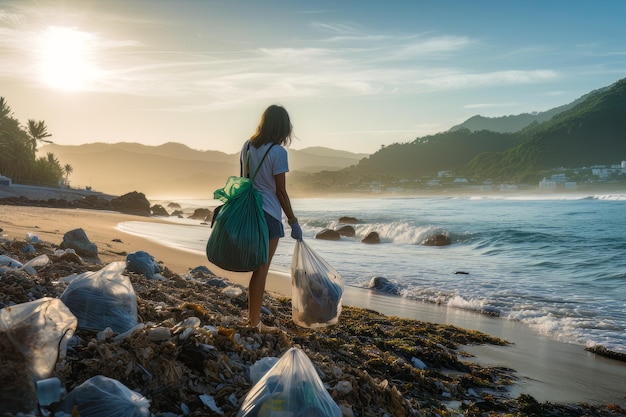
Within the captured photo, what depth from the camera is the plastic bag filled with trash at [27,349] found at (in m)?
2.31

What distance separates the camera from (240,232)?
13.3 ft

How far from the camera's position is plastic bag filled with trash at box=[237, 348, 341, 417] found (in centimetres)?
236

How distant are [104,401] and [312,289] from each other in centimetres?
264

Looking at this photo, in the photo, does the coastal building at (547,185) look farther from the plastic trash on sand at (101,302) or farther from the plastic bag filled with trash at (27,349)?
the plastic bag filled with trash at (27,349)

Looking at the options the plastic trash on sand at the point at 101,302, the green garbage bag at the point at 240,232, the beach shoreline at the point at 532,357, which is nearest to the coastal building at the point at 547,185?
the beach shoreline at the point at 532,357

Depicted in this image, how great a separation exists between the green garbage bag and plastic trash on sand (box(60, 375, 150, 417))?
5.45 ft

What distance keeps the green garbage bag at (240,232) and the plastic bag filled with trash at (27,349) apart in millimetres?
1496

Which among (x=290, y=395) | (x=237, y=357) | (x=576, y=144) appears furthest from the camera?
(x=576, y=144)

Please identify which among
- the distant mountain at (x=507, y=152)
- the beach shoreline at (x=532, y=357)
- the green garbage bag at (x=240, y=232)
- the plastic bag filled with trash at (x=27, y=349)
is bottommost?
the beach shoreline at (x=532, y=357)

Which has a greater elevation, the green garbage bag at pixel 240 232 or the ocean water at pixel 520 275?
the green garbage bag at pixel 240 232

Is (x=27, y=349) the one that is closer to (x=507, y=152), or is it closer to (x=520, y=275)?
(x=520, y=275)

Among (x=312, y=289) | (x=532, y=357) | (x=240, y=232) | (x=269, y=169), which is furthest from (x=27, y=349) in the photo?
(x=532, y=357)

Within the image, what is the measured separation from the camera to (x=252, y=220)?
411 centimetres

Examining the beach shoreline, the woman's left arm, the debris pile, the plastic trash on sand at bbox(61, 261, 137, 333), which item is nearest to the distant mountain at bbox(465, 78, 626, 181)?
the beach shoreline
